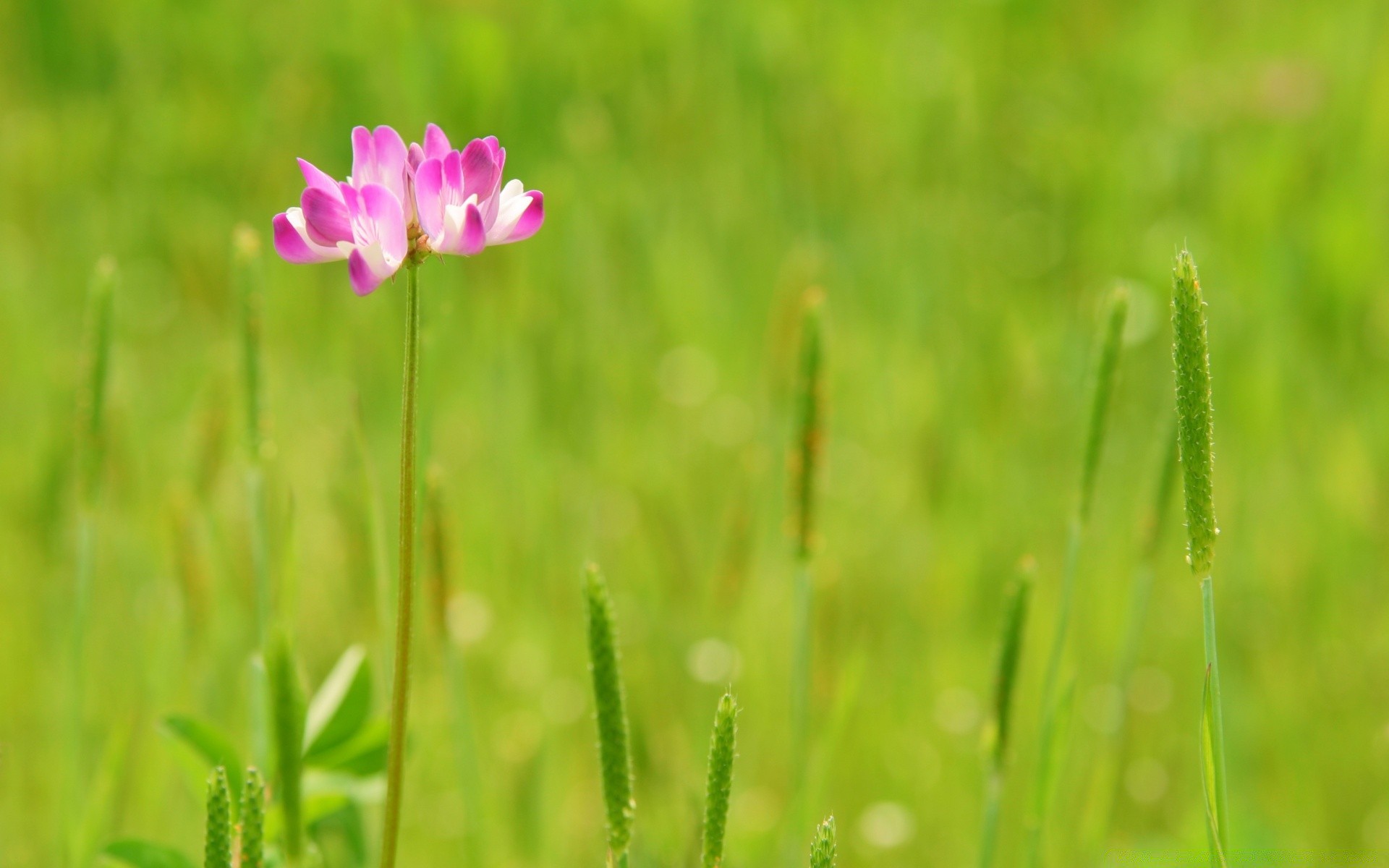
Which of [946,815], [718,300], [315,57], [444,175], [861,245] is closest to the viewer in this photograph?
[444,175]

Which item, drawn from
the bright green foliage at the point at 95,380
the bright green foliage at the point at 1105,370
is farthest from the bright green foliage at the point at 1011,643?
the bright green foliage at the point at 95,380

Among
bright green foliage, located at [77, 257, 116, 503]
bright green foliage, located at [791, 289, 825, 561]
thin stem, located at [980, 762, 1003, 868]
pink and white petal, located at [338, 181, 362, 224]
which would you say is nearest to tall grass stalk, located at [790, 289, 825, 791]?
bright green foliage, located at [791, 289, 825, 561]

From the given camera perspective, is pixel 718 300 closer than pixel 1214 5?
Yes

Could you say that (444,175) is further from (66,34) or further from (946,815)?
(66,34)

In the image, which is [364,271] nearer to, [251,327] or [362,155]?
[362,155]

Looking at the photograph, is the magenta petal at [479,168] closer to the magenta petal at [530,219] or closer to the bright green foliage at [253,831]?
the magenta petal at [530,219]

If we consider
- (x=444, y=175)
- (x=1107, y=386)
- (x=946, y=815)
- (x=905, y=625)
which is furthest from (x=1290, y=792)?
(x=444, y=175)
